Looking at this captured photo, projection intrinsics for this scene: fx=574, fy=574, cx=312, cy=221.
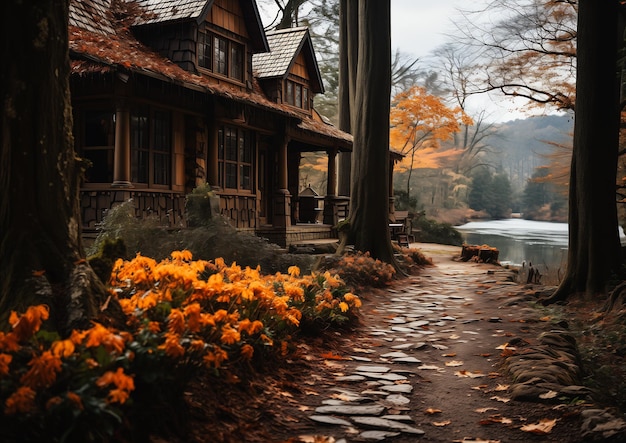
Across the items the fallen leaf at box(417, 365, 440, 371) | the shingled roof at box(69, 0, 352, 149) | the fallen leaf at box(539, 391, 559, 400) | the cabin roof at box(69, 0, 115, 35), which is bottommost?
the fallen leaf at box(417, 365, 440, 371)

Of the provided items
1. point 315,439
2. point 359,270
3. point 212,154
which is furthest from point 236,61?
point 315,439

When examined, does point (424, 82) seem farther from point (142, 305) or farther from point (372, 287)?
point (142, 305)

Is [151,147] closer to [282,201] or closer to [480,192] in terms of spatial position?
[282,201]

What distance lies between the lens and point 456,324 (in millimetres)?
7832

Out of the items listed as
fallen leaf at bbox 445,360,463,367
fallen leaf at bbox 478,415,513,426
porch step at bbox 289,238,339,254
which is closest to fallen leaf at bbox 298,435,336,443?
fallen leaf at bbox 478,415,513,426

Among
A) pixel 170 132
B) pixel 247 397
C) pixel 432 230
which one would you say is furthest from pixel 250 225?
pixel 432 230

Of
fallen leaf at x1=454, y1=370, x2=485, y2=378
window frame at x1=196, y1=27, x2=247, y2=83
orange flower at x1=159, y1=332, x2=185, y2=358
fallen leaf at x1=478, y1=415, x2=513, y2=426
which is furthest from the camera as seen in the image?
window frame at x1=196, y1=27, x2=247, y2=83

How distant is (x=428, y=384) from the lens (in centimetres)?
509

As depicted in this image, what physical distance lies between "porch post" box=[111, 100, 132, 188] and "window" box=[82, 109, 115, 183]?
648 mm

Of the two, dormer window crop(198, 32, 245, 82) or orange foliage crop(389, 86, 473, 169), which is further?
orange foliage crop(389, 86, 473, 169)

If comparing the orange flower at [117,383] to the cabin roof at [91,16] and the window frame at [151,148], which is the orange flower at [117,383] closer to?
the window frame at [151,148]

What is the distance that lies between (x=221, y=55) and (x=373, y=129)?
4.54m

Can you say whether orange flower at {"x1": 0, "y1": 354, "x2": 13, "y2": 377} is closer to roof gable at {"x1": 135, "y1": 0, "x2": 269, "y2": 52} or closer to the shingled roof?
the shingled roof

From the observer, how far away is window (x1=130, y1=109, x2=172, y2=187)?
1207cm
